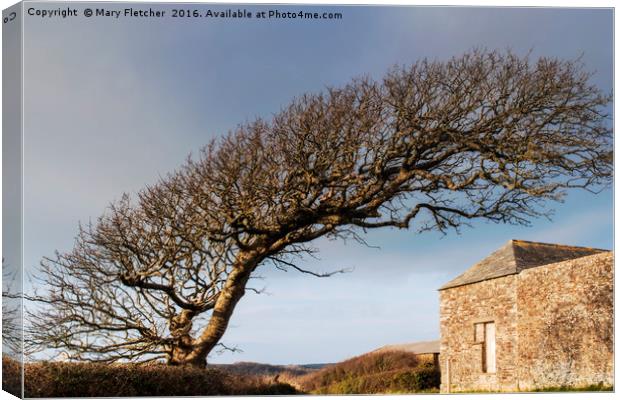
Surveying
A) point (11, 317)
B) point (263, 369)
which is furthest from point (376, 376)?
point (11, 317)

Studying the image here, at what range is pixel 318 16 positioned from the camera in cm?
1315

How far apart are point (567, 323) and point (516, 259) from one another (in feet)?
9.39

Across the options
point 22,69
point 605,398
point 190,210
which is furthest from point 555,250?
point 22,69

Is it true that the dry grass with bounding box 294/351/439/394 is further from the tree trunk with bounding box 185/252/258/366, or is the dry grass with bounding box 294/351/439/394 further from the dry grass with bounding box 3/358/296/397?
the tree trunk with bounding box 185/252/258/366

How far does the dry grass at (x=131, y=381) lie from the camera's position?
1232 centimetres

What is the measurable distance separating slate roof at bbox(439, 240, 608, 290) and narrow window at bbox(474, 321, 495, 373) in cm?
108

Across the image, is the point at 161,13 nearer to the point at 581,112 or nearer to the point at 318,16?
the point at 318,16

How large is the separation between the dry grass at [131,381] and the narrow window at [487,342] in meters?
5.42

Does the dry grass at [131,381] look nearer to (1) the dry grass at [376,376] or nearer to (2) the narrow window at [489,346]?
(1) the dry grass at [376,376]

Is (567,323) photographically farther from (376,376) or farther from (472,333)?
(376,376)

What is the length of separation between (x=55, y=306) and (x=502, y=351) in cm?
948

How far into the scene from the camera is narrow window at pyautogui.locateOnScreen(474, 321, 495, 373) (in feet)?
59.6

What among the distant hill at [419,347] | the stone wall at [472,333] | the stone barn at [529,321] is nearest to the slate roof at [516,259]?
the stone barn at [529,321]

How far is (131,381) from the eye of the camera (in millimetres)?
13250
